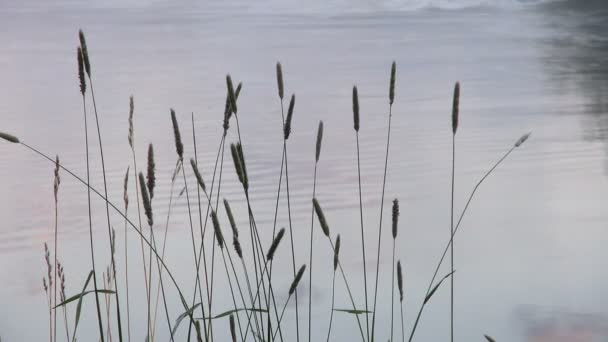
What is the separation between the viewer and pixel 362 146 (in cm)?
458

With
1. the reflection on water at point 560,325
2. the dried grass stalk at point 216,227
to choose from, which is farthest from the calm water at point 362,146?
the dried grass stalk at point 216,227

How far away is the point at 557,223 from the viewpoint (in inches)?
126

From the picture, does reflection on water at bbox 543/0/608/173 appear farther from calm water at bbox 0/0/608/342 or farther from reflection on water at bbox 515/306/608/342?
reflection on water at bbox 515/306/608/342

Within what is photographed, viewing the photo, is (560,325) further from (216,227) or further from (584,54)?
(584,54)

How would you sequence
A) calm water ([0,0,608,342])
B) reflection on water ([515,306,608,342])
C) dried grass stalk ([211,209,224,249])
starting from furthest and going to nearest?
calm water ([0,0,608,342]) < reflection on water ([515,306,608,342]) < dried grass stalk ([211,209,224,249])

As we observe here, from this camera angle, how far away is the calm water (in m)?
2.59

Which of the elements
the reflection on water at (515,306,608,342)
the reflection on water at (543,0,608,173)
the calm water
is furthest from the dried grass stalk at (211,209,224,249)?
→ the reflection on water at (543,0,608,173)

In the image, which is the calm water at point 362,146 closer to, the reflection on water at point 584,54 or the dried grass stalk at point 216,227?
the reflection on water at point 584,54

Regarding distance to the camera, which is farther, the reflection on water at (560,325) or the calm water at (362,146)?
the calm water at (362,146)

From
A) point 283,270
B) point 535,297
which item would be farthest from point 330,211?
point 535,297

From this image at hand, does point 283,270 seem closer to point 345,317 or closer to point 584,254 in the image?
point 345,317

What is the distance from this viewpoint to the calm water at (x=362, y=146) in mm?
2592

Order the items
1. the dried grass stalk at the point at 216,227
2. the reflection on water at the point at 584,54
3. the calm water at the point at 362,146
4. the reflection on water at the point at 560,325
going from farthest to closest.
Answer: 1. the reflection on water at the point at 584,54
2. the calm water at the point at 362,146
3. the reflection on water at the point at 560,325
4. the dried grass stalk at the point at 216,227

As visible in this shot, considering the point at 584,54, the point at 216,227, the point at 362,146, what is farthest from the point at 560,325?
the point at 584,54
